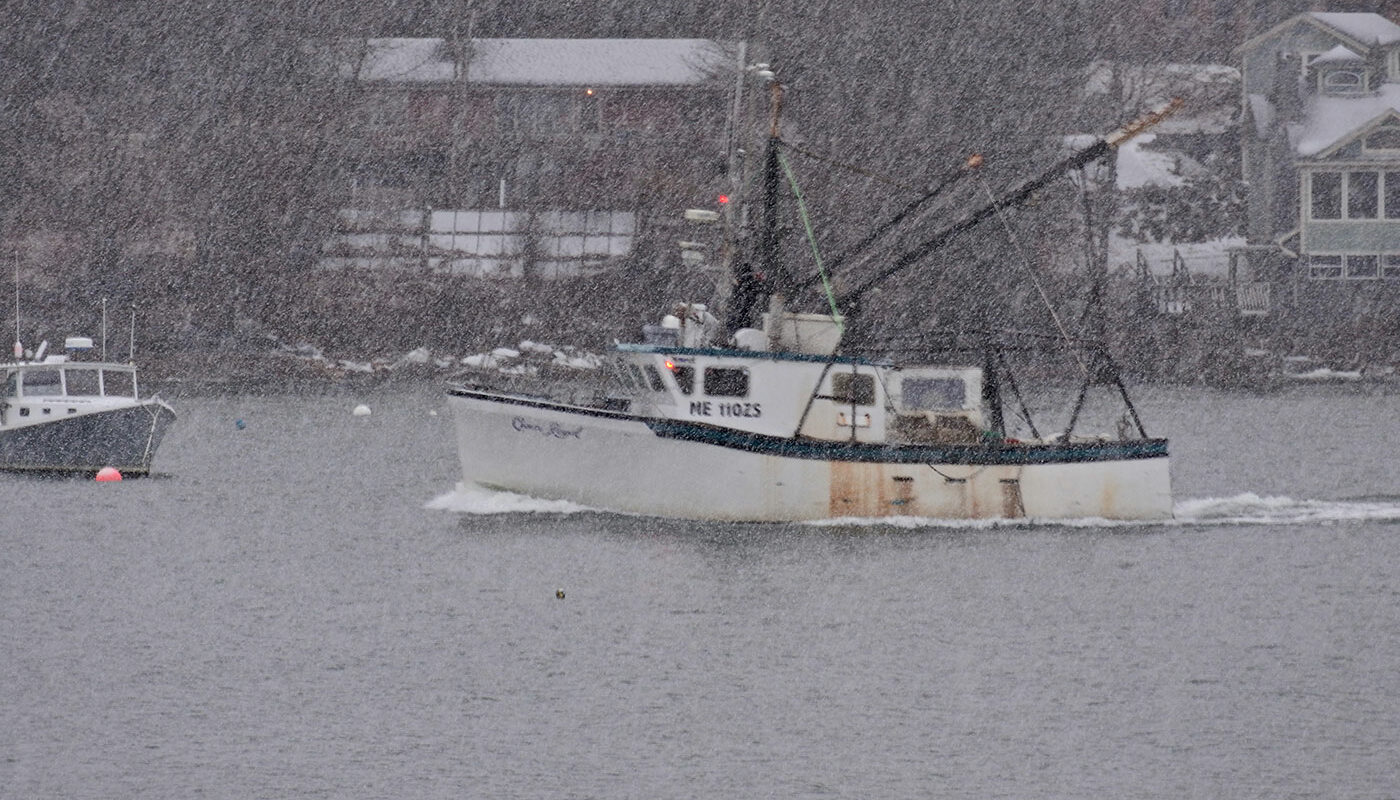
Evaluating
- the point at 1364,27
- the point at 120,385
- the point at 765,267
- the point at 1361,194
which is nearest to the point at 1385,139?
the point at 1361,194

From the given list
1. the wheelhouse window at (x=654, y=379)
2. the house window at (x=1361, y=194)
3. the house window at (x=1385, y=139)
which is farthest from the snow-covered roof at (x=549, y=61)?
the wheelhouse window at (x=654, y=379)

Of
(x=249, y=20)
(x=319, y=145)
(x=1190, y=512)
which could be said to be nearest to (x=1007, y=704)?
(x=1190, y=512)

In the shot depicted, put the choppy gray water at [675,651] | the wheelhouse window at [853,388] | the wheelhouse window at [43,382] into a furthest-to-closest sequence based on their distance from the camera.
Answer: the wheelhouse window at [43,382]
the wheelhouse window at [853,388]
the choppy gray water at [675,651]

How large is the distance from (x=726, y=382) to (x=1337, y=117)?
50.6 m

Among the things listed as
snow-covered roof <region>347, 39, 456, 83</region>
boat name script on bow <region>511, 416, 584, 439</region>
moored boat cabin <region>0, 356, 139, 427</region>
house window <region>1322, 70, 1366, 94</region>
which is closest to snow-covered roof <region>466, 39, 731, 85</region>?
snow-covered roof <region>347, 39, 456, 83</region>

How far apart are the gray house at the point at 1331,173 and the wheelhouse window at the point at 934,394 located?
1684 inches

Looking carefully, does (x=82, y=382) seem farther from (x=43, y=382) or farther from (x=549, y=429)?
(x=549, y=429)

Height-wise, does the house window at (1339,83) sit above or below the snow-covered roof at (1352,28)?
below

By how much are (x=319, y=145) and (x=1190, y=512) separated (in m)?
47.6

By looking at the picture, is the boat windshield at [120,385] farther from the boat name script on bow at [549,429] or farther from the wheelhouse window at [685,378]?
the wheelhouse window at [685,378]

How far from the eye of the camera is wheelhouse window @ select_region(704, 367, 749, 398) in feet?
98.8

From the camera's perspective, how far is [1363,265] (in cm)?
7250

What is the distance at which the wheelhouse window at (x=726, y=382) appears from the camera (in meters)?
30.1

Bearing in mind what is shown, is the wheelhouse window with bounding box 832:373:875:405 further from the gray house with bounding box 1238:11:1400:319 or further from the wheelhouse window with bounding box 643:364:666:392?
the gray house with bounding box 1238:11:1400:319
